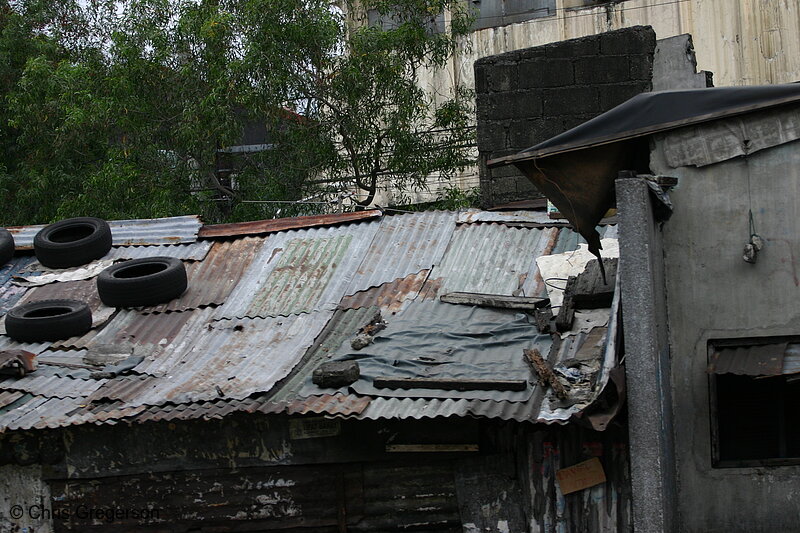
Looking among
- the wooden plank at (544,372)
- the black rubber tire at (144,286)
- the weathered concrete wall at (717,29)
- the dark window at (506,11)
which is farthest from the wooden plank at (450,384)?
the dark window at (506,11)

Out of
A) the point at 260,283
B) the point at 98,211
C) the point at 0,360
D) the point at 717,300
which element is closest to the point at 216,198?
the point at 98,211

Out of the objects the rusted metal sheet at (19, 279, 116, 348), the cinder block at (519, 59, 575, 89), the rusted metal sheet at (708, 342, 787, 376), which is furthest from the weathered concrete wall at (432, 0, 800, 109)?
the rusted metal sheet at (708, 342, 787, 376)

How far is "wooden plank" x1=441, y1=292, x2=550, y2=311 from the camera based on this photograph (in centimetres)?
884

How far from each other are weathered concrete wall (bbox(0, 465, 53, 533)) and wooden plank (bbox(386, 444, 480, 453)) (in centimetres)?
314

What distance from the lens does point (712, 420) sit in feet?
24.2

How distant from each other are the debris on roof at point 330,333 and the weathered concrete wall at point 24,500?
0.70 m

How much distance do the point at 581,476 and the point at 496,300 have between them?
77.8 inches

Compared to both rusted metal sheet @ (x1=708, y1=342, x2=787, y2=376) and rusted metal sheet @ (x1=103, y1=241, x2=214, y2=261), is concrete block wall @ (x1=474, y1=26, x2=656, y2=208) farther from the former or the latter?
rusted metal sheet @ (x1=708, y1=342, x2=787, y2=376)

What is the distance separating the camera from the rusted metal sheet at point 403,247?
32.4ft

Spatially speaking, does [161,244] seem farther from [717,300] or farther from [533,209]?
[717,300]

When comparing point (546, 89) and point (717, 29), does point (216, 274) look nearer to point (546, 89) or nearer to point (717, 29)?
point (546, 89)

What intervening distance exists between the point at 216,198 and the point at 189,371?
28.9ft

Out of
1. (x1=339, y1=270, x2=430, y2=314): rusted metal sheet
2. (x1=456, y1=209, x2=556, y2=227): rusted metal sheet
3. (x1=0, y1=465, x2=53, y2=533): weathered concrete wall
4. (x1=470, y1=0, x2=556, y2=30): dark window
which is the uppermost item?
(x1=470, y1=0, x2=556, y2=30): dark window

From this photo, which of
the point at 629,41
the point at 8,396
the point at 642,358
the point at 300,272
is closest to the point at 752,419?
the point at 642,358
